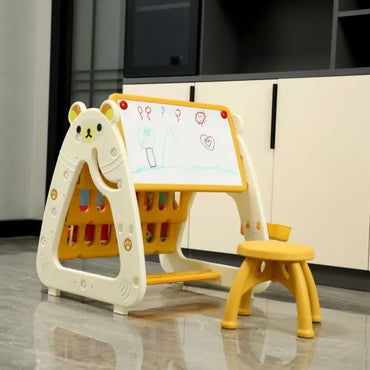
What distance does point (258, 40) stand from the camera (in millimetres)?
3607

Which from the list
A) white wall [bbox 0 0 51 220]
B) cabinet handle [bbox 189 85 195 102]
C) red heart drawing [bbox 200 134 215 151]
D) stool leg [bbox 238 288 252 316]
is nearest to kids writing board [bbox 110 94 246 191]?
Result: red heart drawing [bbox 200 134 215 151]

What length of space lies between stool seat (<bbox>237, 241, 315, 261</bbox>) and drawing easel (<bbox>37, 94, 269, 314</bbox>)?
1.07 ft

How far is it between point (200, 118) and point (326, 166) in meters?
0.62

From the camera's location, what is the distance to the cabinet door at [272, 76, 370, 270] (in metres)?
2.88

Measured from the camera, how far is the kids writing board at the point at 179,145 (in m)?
2.40

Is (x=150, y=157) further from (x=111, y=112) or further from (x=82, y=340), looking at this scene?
(x=82, y=340)

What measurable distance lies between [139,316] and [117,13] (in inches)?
92.1

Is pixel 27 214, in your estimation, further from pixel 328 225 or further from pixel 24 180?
pixel 328 225

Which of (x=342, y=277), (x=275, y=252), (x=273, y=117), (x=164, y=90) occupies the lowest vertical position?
(x=342, y=277)

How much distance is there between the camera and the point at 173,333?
2062mm

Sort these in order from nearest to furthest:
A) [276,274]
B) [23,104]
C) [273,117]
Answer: [276,274], [273,117], [23,104]

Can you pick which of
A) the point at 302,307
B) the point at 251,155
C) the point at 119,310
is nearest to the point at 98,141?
the point at 119,310

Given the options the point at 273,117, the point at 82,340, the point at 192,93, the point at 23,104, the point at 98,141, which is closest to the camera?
the point at 82,340

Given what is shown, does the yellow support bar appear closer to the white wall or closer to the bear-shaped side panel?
the bear-shaped side panel
